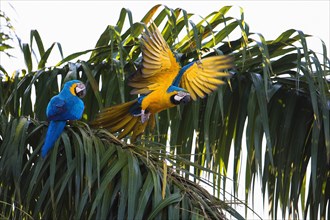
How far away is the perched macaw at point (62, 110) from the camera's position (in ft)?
8.80

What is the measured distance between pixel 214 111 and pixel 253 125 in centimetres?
18

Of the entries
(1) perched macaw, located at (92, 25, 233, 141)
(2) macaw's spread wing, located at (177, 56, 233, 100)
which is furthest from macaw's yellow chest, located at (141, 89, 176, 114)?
(2) macaw's spread wing, located at (177, 56, 233, 100)

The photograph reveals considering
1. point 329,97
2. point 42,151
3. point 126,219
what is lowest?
point 126,219

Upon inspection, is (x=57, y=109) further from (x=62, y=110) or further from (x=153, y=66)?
(x=153, y=66)

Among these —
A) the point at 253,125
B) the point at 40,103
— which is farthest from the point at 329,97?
the point at 40,103

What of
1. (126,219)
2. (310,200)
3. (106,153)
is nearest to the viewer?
(126,219)

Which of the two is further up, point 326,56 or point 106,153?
point 326,56

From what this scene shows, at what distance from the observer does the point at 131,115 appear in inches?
116

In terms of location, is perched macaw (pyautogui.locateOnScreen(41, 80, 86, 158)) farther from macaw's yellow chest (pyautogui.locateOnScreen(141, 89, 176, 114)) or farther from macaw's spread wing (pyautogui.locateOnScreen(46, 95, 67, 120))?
macaw's yellow chest (pyautogui.locateOnScreen(141, 89, 176, 114))

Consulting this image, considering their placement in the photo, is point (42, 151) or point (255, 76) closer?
point (42, 151)

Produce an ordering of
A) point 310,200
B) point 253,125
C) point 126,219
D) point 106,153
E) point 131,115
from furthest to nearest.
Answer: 1. point 310,200
2. point 253,125
3. point 131,115
4. point 106,153
5. point 126,219

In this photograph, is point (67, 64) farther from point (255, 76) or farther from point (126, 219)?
point (126, 219)

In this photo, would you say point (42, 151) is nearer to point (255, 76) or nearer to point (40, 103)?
point (40, 103)

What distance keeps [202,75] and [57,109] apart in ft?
1.75
